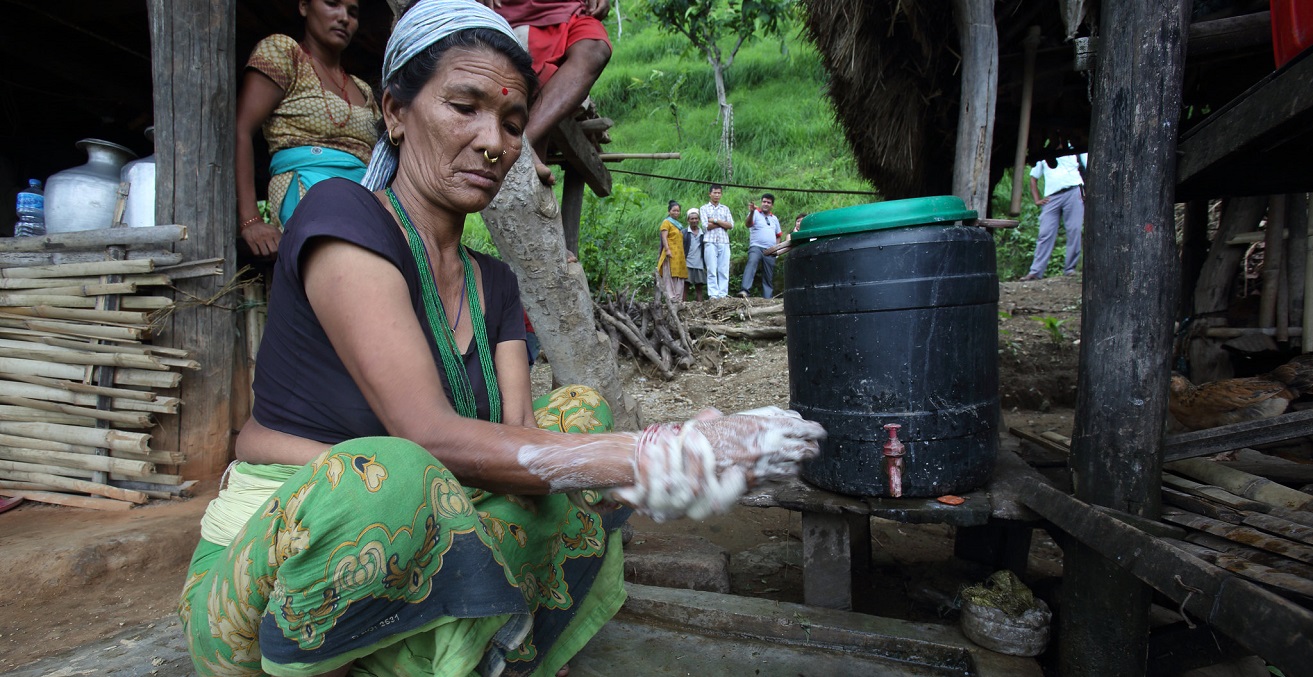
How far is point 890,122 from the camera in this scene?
414cm

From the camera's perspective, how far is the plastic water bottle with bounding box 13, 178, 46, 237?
2.96m

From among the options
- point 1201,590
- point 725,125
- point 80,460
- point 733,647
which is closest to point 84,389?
point 80,460

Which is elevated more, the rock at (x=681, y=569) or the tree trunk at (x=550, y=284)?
the tree trunk at (x=550, y=284)

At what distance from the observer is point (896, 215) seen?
2.03m

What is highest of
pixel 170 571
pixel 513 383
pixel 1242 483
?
pixel 513 383

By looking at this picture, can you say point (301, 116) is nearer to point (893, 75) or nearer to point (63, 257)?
point (63, 257)

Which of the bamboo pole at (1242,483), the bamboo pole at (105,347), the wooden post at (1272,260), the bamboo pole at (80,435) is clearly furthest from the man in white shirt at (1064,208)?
the bamboo pole at (80,435)

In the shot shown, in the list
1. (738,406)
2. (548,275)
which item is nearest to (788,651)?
(548,275)

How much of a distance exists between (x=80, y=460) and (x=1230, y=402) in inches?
188

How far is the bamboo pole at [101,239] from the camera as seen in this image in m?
2.79

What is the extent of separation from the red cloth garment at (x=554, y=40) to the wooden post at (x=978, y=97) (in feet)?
5.47

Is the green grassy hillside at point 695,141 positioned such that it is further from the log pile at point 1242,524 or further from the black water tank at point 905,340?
the log pile at point 1242,524

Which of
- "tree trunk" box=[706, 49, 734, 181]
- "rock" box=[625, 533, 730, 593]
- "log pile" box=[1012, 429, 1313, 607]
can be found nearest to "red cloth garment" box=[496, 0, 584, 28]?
"rock" box=[625, 533, 730, 593]

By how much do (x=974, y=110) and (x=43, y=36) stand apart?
217 inches
